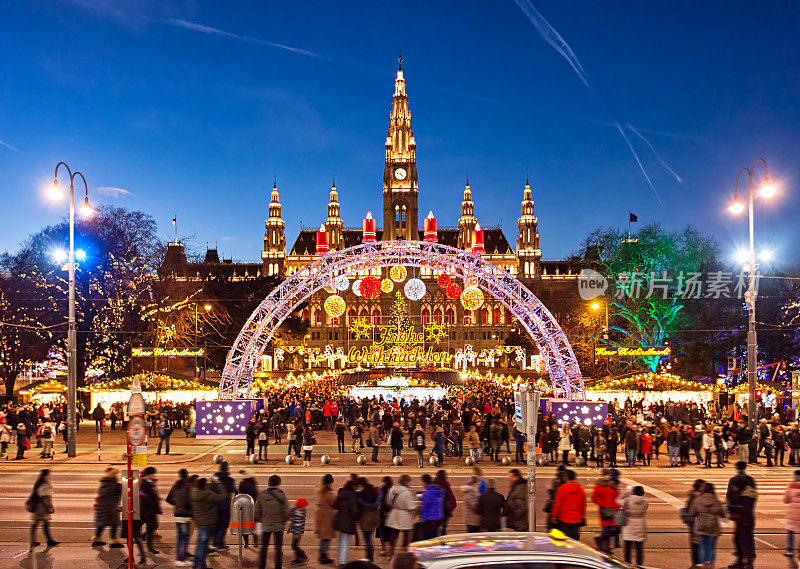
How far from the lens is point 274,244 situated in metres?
131

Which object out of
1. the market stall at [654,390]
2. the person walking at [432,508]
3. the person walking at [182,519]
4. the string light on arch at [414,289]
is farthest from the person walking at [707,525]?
the string light on arch at [414,289]

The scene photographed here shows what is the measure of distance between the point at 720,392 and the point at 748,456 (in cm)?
1359

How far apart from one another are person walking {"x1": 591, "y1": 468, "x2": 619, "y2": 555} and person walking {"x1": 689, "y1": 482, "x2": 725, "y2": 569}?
1225 millimetres

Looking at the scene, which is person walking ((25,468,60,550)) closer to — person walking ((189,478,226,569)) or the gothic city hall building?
person walking ((189,478,226,569))

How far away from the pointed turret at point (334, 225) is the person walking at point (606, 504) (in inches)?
4731

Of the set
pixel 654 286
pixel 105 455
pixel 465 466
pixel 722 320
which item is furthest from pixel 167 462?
pixel 722 320

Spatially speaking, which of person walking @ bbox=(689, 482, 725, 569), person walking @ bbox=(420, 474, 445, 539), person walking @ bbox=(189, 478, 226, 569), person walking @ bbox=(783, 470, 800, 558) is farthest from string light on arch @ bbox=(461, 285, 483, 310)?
person walking @ bbox=(189, 478, 226, 569)

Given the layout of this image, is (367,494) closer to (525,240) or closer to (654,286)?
(654,286)

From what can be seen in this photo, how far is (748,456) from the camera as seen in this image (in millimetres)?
23703

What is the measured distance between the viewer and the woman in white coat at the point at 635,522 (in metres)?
10.7

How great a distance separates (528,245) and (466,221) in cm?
1251

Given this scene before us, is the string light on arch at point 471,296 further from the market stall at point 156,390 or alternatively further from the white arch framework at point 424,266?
the market stall at point 156,390

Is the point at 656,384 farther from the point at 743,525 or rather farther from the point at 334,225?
the point at 334,225

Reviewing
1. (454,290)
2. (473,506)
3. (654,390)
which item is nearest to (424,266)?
(454,290)
